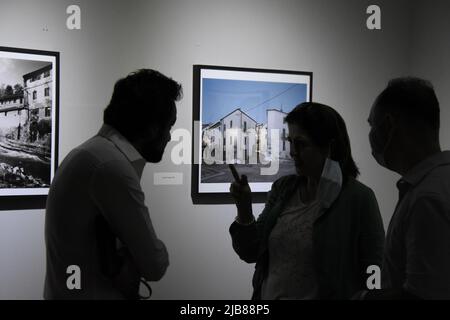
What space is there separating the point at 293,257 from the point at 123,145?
52 cm

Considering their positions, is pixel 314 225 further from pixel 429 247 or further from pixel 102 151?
pixel 102 151

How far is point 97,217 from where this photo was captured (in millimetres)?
1044

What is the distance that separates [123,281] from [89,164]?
0.28 m

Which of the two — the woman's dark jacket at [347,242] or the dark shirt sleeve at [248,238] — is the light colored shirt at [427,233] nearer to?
the woman's dark jacket at [347,242]

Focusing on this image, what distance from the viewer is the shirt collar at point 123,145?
3.51 feet

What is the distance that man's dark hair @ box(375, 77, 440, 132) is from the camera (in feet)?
3.21

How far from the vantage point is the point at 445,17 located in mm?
1982

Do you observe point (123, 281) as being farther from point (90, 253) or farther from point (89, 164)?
point (89, 164)

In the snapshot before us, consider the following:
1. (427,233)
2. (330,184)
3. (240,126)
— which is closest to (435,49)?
(240,126)

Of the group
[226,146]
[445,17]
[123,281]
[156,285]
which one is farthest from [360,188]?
[445,17]

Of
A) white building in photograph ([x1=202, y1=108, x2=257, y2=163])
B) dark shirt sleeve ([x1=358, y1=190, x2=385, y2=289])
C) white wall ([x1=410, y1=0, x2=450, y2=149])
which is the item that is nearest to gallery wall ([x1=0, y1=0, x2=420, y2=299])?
white wall ([x1=410, y1=0, x2=450, y2=149])

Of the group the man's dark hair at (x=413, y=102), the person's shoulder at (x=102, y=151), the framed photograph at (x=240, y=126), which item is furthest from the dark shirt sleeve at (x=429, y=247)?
the framed photograph at (x=240, y=126)

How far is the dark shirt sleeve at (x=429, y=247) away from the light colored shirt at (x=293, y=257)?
14.4 inches

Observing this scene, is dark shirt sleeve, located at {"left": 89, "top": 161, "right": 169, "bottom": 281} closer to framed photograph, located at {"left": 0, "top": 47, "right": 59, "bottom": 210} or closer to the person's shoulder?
the person's shoulder
